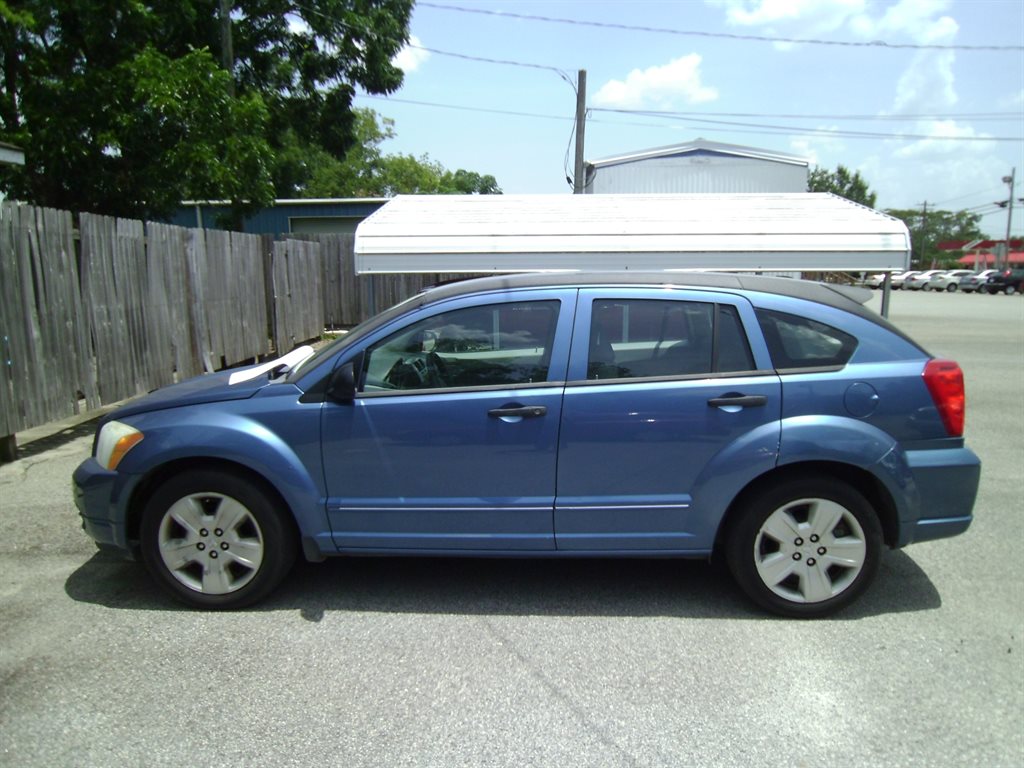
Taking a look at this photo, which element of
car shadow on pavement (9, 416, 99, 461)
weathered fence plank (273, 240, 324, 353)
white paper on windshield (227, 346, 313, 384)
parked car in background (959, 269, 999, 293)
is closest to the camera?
white paper on windshield (227, 346, 313, 384)

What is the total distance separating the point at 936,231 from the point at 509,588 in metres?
122

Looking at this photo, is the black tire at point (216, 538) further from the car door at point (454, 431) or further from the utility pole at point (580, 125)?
the utility pole at point (580, 125)

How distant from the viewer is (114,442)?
3.89 metres

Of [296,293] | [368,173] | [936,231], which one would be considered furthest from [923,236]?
[296,293]

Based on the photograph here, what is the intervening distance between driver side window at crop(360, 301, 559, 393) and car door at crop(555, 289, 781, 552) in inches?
8.2

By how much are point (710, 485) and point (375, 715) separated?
1.84 m

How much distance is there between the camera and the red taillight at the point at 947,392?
3.70m

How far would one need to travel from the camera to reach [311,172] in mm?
49344

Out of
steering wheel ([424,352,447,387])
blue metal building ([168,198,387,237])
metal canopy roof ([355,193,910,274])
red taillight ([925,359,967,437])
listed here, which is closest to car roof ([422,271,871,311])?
steering wheel ([424,352,447,387])

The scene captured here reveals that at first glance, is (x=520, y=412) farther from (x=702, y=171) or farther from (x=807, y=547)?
(x=702, y=171)

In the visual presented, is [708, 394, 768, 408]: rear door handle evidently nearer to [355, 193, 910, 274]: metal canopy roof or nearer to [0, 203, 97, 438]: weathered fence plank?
[355, 193, 910, 274]: metal canopy roof

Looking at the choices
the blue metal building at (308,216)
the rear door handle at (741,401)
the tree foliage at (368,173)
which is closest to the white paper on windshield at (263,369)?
the rear door handle at (741,401)

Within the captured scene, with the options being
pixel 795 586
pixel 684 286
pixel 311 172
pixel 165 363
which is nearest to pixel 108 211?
pixel 165 363

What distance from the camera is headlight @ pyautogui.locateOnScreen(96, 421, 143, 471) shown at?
3859mm
